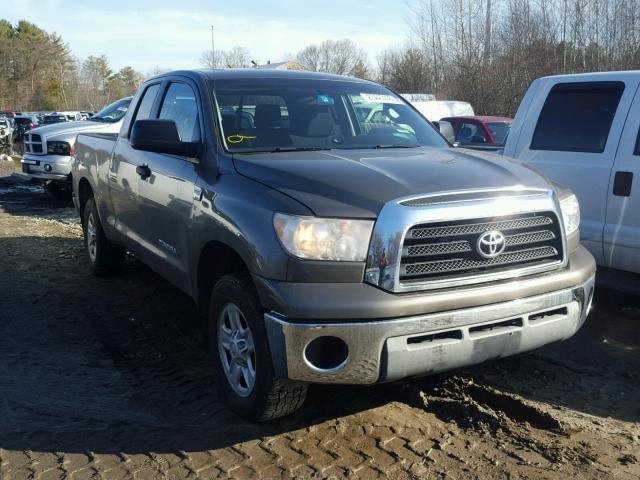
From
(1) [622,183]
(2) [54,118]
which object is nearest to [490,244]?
(1) [622,183]

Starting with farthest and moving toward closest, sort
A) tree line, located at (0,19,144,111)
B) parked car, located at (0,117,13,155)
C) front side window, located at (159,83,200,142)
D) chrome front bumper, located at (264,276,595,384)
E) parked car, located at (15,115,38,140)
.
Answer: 1. tree line, located at (0,19,144,111)
2. parked car, located at (15,115,38,140)
3. parked car, located at (0,117,13,155)
4. front side window, located at (159,83,200,142)
5. chrome front bumper, located at (264,276,595,384)

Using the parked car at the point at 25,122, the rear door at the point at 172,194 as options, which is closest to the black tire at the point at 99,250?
the rear door at the point at 172,194

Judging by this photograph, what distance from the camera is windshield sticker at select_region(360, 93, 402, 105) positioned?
4.88 meters

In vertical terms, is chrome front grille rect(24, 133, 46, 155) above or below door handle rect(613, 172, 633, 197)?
above

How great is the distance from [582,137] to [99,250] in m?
4.55

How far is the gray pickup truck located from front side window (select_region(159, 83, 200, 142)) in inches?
1.6

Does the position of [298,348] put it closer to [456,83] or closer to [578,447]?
[578,447]

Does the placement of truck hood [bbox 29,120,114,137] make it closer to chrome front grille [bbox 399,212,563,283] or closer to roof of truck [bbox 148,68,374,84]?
roof of truck [bbox 148,68,374,84]

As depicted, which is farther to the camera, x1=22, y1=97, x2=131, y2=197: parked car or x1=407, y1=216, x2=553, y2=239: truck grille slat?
x1=22, y1=97, x2=131, y2=197: parked car

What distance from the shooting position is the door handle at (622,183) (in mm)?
4852

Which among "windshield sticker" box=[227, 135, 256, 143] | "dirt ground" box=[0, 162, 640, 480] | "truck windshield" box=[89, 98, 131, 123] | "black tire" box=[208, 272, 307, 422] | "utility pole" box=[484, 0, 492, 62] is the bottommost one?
"dirt ground" box=[0, 162, 640, 480]

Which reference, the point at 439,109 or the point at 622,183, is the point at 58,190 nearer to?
the point at 439,109

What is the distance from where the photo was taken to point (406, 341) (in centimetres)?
307

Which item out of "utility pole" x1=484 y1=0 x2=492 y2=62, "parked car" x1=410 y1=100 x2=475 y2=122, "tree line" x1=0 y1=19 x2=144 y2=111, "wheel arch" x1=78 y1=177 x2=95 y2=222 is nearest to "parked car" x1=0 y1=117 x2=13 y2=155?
"parked car" x1=410 y1=100 x2=475 y2=122
